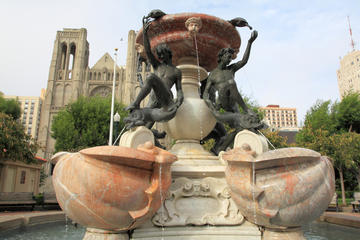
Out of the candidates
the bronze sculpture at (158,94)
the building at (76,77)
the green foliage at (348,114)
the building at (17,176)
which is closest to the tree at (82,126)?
the building at (17,176)

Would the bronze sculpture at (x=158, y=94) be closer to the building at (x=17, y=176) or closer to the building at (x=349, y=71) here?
the building at (x=17, y=176)

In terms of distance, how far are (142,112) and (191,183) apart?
1212 millimetres

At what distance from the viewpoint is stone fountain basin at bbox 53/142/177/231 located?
230cm

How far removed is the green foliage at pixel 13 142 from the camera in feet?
40.0

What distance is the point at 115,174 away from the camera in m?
2.33

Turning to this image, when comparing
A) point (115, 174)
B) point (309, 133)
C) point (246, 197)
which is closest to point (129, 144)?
point (115, 174)

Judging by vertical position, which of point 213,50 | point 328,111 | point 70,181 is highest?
point 328,111

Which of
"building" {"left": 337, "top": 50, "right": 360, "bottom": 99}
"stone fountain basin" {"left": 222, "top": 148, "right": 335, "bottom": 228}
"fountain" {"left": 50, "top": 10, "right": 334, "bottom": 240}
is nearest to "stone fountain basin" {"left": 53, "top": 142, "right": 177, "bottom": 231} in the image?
"fountain" {"left": 50, "top": 10, "right": 334, "bottom": 240}

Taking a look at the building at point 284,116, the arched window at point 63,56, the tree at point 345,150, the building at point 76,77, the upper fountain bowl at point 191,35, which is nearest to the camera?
the upper fountain bowl at point 191,35

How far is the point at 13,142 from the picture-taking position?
12359 millimetres

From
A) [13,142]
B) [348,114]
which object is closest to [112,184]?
[13,142]

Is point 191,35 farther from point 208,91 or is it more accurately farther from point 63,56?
point 63,56

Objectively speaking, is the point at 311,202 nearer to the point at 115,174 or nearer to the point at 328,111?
the point at 115,174

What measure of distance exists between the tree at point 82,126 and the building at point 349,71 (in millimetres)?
76842
